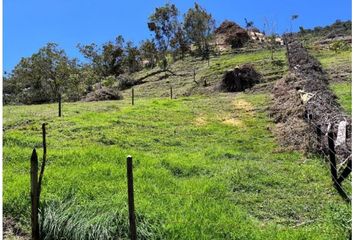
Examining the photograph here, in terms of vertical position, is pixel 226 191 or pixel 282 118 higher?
pixel 282 118

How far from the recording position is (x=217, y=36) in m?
76.8

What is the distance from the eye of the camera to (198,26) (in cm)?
6956

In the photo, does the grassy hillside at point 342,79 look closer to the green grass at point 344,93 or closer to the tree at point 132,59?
the green grass at point 344,93

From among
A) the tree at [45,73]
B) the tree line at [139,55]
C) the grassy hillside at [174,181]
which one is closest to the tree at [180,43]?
the tree line at [139,55]

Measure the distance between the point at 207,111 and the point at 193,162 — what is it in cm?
1100

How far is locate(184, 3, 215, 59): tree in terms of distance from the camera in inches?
2712

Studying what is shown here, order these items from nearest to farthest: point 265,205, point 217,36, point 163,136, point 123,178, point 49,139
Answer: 1. point 265,205
2. point 123,178
3. point 49,139
4. point 163,136
5. point 217,36

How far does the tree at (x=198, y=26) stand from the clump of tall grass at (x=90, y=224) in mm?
61132

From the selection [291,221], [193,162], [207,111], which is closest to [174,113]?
[207,111]

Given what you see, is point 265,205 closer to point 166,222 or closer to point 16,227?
point 166,222

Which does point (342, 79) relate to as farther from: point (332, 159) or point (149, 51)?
point (149, 51)

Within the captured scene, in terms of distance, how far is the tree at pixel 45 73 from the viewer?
47375 mm

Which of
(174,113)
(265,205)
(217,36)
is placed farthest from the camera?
(217,36)

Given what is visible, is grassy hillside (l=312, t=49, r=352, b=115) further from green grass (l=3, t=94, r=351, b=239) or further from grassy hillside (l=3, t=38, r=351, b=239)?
green grass (l=3, t=94, r=351, b=239)
